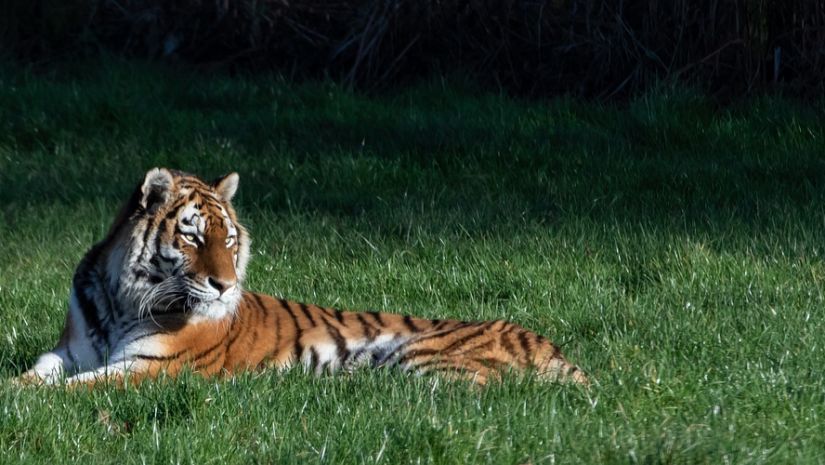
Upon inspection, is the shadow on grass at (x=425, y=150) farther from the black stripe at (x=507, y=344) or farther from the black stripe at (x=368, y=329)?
the black stripe at (x=507, y=344)

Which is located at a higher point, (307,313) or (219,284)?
(219,284)

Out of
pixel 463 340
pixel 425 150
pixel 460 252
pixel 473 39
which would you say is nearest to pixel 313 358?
pixel 463 340

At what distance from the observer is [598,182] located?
9812mm

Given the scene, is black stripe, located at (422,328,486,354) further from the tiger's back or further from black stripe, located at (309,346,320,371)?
black stripe, located at (309,346,320,371)

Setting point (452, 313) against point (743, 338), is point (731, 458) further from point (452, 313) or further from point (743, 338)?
point (452, 313)

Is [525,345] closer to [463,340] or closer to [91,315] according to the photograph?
[463,340]

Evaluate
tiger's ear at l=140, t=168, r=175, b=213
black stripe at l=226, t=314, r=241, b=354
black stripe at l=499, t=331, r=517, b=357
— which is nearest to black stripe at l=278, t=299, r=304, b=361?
black stripe at l=226, t=314, r=241, b=354

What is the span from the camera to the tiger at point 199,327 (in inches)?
232

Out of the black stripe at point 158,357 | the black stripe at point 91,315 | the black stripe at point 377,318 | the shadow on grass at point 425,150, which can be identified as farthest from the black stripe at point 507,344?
the shadow on grass at point 425,150

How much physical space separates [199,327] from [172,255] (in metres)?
0.36

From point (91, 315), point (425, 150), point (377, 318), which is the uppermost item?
point (91, 315)

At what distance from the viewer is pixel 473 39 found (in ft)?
41.0

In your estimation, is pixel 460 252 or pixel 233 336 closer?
pixel 233 336

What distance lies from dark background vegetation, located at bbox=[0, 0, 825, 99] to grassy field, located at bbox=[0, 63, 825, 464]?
1.71 ft
